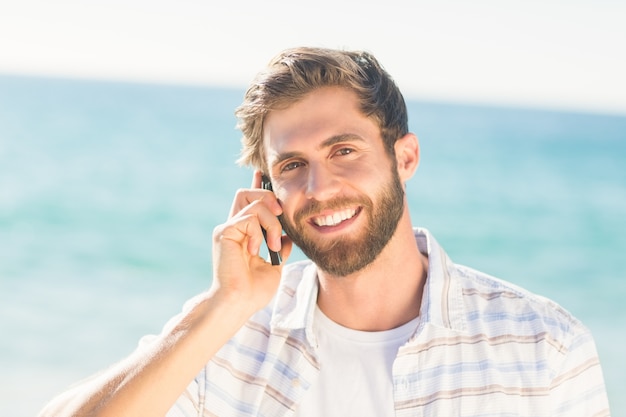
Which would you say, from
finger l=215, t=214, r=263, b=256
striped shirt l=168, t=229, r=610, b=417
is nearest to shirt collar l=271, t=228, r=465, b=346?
striped shirt l=168, t=229, r=610, b=417

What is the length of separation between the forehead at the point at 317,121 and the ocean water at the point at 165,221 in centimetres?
488

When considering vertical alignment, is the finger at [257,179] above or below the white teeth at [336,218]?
above

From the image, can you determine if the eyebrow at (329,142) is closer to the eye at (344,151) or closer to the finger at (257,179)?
the eye at (344,151)

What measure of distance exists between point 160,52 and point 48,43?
20.3 ft

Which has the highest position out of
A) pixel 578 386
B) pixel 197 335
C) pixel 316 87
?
pixel 316 87

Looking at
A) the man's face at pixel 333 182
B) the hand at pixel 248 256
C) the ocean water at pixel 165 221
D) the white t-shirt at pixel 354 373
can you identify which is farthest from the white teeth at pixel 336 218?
Answer: the ocean water at pixel 165 221

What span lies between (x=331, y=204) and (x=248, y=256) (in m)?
0.32

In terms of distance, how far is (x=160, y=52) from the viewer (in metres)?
37.6

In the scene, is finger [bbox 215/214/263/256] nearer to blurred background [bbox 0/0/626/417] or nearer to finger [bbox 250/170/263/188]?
finger [bbox 250/170/263/188]

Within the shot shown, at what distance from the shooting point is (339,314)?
3.08m

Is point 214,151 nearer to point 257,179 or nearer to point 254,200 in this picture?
point 257,179

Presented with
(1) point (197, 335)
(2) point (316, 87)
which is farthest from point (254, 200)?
(1) point (197, 335)

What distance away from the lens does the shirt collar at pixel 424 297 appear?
2887 mm

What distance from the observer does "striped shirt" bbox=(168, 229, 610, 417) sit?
2.73 m
